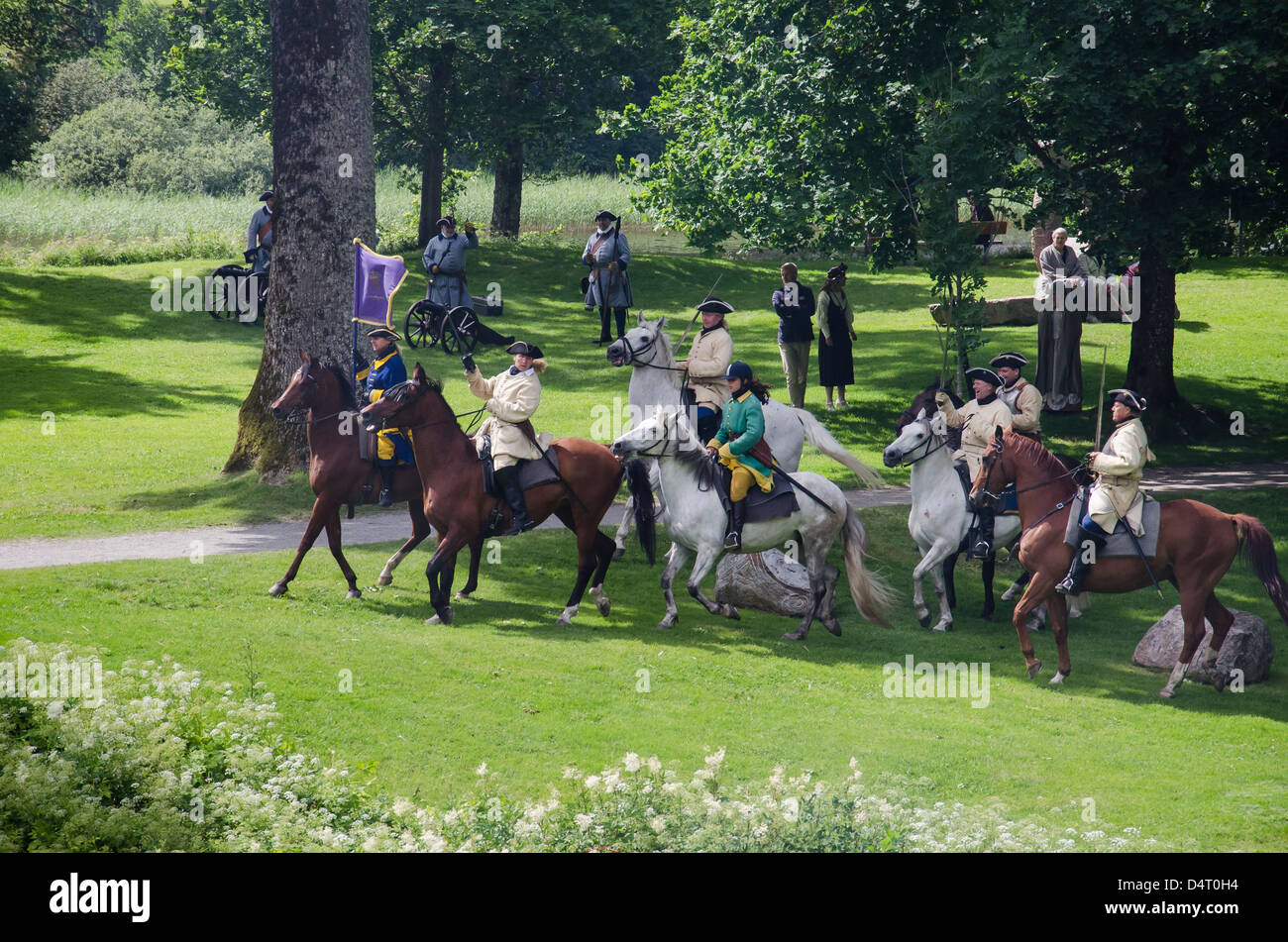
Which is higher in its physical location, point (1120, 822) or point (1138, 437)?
point (1138, 437)

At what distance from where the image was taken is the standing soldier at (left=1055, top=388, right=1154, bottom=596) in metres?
12.6

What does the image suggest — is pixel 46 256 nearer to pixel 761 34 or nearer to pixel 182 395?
pixel 182 395

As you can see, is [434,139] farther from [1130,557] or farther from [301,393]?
[1130,557]

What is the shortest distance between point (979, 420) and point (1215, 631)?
3615 mm

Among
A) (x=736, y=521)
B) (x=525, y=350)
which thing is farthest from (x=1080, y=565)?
(x=525, y=350)

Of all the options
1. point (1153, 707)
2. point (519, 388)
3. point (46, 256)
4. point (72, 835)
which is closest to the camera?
point (72, 835)

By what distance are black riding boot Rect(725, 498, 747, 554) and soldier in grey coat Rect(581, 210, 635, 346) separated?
15075 millimetres

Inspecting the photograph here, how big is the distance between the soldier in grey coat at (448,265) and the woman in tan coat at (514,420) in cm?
1463

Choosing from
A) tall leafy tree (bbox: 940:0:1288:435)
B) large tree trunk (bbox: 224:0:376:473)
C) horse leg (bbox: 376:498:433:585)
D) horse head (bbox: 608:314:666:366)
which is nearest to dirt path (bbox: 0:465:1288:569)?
horse leg (bbox: 376:498:433:585)

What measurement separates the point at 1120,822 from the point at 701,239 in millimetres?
17727

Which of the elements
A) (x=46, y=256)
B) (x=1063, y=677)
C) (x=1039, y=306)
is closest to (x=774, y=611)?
(x=1063, y=677)

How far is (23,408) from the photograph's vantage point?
78.7ft

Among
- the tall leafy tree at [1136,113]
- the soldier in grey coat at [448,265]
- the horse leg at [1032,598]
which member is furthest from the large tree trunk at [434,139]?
the horse leg at [1032,598]

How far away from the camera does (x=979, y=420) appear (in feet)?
50.6
